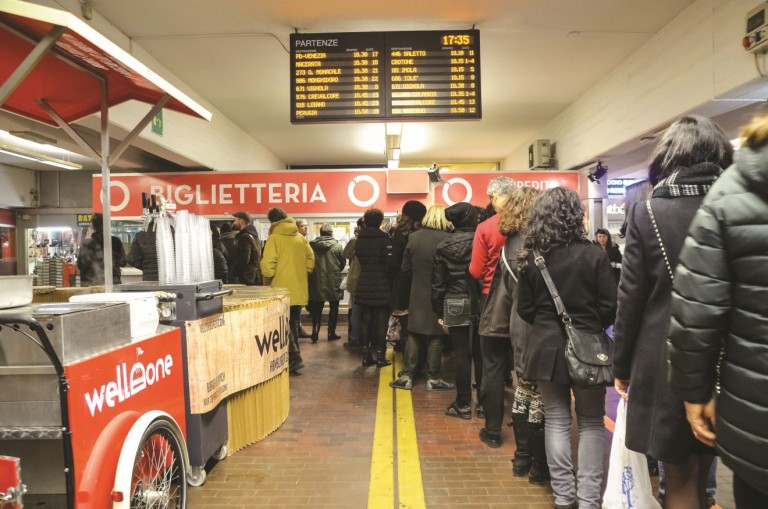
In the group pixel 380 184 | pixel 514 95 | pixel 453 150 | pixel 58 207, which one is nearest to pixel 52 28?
pixel 380 184

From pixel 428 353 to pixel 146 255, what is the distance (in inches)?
127

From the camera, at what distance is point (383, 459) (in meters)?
3.29

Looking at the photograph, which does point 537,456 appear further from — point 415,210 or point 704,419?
point 415,210

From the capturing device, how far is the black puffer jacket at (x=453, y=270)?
395 cm

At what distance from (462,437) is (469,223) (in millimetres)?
1736

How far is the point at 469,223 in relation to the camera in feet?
13.4

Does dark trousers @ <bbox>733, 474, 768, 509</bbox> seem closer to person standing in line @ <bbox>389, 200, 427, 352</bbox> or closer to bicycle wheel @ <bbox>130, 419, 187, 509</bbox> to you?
bicycle wheel @ <bbox>130, 419, 187, 509</bbox>

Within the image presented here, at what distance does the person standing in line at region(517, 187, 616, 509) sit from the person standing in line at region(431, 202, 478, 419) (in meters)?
1.35

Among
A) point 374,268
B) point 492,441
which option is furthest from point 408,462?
point 374,268

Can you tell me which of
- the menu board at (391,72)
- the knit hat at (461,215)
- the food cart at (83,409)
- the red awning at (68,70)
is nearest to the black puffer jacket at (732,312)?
the food cart at (83,409)

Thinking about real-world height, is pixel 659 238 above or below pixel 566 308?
above

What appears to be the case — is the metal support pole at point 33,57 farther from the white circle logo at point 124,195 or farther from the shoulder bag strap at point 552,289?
the white circle logo at point 124,195

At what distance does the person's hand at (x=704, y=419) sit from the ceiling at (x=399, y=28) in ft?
13.4

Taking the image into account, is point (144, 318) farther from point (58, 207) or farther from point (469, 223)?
point (58, 207)
